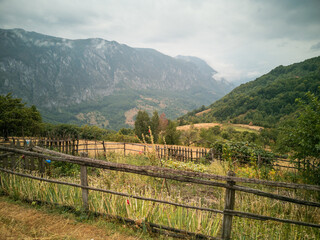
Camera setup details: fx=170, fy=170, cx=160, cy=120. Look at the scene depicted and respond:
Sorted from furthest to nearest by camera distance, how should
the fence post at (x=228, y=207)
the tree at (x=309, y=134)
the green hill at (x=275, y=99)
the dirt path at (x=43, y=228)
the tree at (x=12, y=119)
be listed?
the green hill at (x=275, y=99)
the tree at (x=12, y=119)
the tree at (x=309, y=134)
the dirt path at (x=43, y=228)
the fence post at (x=228, y=207)

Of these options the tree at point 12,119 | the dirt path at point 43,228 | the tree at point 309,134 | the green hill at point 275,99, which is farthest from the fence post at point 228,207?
the green hill at point 275,99

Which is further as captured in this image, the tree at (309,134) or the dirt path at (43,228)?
the tree at (309,134)

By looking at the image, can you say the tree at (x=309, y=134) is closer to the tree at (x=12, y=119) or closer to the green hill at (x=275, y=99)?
the tree at (x=12, y=119)

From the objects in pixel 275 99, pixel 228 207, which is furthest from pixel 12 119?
pixel 275 99

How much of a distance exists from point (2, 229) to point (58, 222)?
82 centimetres

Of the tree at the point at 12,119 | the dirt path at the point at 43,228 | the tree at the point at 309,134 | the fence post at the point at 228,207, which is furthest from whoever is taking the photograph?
the tree at the point at 12,119

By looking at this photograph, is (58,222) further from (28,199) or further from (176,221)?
(176,221)

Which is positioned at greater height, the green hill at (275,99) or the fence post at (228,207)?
the green hill at (275,99)

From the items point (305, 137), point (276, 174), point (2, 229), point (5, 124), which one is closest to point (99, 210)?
point (2, 229)

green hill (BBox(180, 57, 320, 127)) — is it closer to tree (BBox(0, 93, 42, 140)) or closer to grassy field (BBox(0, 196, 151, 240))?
grassy field (BBox(0, 196, 151, 240))

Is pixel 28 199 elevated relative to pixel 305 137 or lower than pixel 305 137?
lower

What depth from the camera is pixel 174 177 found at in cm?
297

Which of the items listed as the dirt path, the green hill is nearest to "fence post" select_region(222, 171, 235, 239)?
the dirt path

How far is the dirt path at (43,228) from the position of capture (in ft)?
9.16
